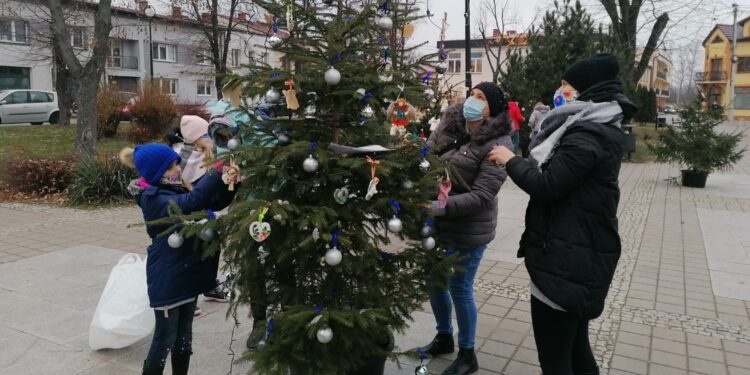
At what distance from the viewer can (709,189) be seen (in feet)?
41.5

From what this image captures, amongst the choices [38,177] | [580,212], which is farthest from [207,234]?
[38,177]

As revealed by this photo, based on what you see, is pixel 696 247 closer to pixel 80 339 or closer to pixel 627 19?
pixel 80 339

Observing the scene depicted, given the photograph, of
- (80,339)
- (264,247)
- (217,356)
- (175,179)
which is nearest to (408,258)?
(264,247)

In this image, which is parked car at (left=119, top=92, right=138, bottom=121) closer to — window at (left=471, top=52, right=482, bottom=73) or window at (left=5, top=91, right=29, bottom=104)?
window at (left=5, top=91, right=29, bottom=104)

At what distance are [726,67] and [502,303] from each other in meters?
73.6

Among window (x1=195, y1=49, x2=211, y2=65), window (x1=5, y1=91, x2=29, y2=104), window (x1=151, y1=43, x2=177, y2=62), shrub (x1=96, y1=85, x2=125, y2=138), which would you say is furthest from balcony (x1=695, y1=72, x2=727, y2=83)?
window (x1=5, y1=91, x2=29, y2=104)

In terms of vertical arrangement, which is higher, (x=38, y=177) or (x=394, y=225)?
(x=394, y=225)

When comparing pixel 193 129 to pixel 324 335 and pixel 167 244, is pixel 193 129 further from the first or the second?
pixel 324 335

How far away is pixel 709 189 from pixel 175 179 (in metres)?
12.9

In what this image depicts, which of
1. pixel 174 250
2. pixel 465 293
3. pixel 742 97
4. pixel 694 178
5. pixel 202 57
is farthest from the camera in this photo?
pixel 742 97

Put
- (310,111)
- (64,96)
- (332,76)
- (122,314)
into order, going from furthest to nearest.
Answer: (64,96), (122,314), (310,111), (332,76)

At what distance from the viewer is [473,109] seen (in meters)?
3.39

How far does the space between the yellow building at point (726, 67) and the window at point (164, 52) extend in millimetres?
51201

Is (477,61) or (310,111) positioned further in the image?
(477,61)
